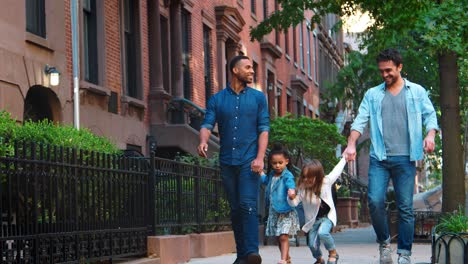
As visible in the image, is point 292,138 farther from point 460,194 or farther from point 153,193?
point 153,193

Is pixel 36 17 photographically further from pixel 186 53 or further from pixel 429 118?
pixel 429 118

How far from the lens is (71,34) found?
17.8 meters

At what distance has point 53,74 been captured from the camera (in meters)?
16.5

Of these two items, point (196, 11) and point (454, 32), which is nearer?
point (454, 32)

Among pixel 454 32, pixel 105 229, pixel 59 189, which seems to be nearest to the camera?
pixel 59 189

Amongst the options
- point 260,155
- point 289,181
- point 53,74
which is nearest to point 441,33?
point 53,74

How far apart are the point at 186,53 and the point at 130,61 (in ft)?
11.9

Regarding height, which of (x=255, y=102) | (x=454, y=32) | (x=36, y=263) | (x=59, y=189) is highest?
(x=454, y=32)

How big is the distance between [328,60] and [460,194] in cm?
3441

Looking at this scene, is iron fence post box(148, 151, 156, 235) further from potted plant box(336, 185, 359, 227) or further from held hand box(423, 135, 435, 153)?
potted plant box(336, 185, 359, 227)

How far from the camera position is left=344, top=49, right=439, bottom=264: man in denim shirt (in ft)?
31.0

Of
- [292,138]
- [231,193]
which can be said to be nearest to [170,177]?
[231,193]

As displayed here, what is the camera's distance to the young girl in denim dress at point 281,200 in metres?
10.8

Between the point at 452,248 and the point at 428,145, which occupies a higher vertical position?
the point at 428,145
